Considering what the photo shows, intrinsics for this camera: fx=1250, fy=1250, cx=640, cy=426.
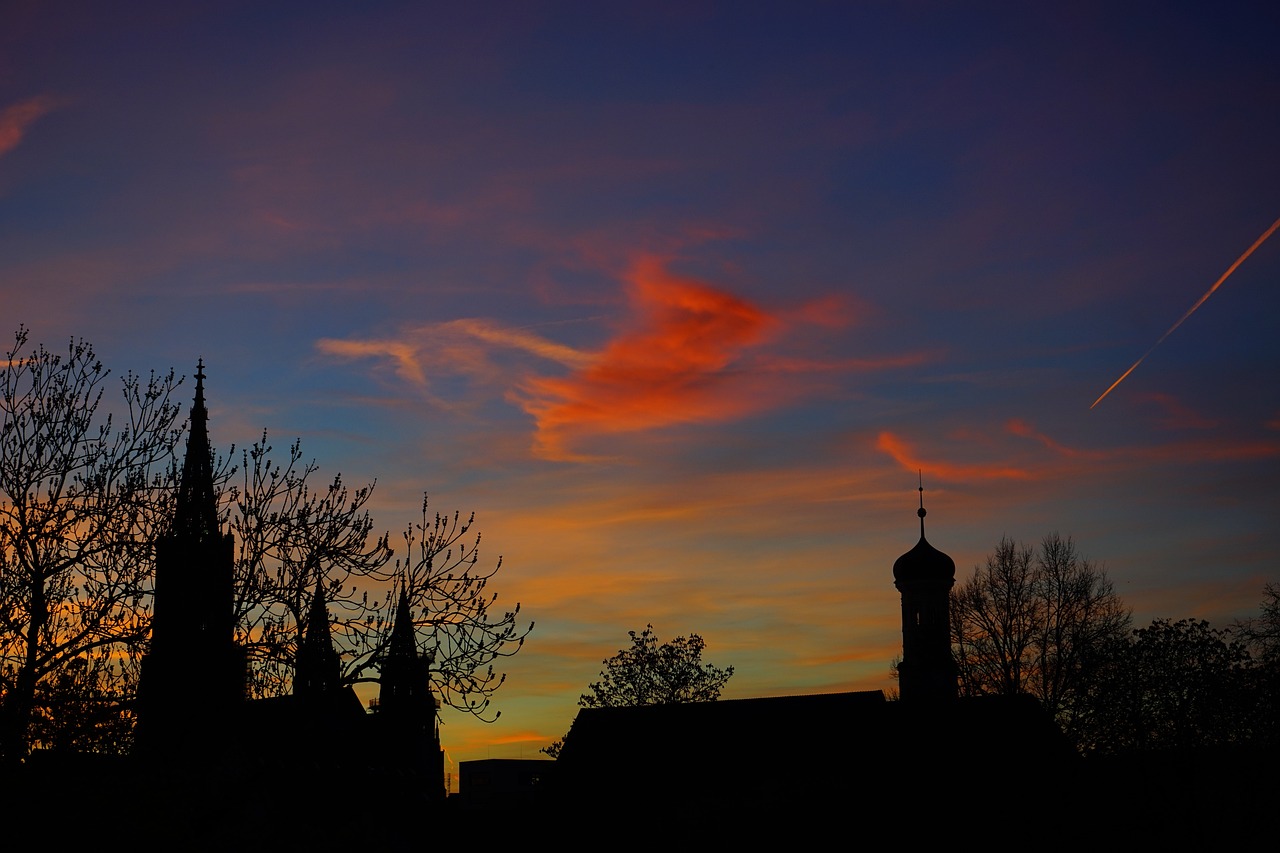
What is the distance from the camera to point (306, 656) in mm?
22625

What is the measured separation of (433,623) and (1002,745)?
104 ft

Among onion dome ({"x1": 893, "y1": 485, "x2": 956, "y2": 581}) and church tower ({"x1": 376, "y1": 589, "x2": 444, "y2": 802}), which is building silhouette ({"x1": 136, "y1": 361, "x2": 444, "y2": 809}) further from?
onion dome ({"x1": 893, "y1": 485, "x2": 956, "y2": 581})

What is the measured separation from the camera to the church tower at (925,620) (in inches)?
2657

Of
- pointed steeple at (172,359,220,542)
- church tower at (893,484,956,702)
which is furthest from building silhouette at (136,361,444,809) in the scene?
church tower at (893,484,956,702)

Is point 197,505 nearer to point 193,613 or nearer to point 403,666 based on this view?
point 193,613

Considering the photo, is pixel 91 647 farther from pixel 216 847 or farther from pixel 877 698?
pixel 877 698

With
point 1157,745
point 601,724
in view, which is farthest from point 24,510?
point 601,724

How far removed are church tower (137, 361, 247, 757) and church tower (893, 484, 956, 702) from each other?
48981 mm

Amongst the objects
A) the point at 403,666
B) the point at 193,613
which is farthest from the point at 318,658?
the point at 193,613

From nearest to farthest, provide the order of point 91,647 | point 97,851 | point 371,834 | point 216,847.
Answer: point 97,851 < point 216,847 < point 371,834 < point 91,647

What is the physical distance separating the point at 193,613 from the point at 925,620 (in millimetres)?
53506

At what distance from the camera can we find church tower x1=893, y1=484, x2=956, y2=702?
67.5 metres

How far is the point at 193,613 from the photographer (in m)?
23.5

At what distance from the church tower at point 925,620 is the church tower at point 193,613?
49.0 metres
